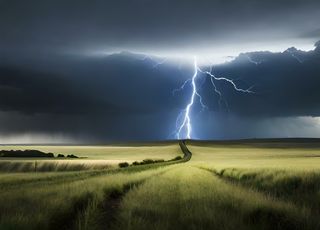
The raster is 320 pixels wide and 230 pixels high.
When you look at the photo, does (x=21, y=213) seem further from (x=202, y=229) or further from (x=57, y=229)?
(x=202, y=229)

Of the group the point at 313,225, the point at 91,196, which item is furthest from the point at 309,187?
the point at 313,225

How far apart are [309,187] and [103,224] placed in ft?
40.6

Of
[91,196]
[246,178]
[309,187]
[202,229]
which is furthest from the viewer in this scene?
[246,178]

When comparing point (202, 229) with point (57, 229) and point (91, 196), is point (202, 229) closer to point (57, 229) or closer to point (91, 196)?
point (57, 229)

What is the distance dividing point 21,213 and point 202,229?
4186 millimetres

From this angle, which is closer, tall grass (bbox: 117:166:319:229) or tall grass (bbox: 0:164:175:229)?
tall grass (bbox: 0:164:175:229)

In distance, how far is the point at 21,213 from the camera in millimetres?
11461

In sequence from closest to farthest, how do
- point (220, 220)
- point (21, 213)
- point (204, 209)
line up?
point (220, 220) < point (21, 213) < point (204, 209)

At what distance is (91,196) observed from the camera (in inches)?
653

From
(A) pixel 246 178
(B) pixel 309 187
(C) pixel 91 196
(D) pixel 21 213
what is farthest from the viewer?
(A) pixel 246 178

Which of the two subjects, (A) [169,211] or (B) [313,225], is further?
(A) [169,211]

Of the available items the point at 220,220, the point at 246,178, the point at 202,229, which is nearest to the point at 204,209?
the point at 220,220

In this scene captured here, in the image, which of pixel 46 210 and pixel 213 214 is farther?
pixel 46 210

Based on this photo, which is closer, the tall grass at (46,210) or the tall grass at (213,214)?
the tall grass at (46,210)
